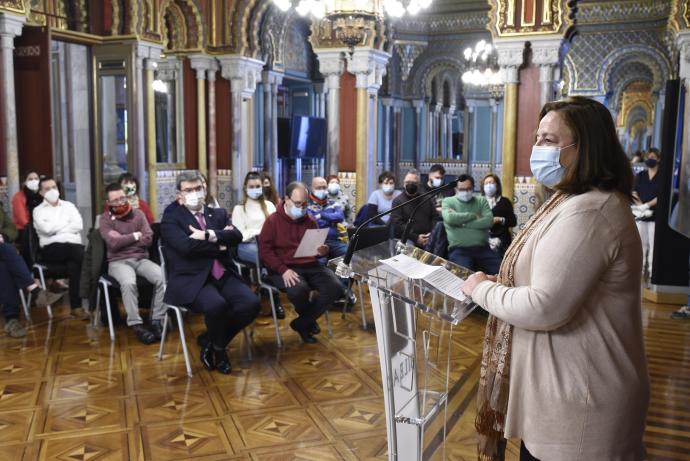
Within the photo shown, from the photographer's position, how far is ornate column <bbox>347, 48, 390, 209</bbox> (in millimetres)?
10992

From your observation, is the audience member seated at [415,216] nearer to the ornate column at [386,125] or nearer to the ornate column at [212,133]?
the ornate column at [212,133]

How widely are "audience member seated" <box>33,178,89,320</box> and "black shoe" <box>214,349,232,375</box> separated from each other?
1.94 m

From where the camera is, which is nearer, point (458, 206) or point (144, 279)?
point (144, 279)

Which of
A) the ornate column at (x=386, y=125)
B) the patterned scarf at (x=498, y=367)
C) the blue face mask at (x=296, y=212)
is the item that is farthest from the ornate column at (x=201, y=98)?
the patterned scarf at (x=498, y=367)

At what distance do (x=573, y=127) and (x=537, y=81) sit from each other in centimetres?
797

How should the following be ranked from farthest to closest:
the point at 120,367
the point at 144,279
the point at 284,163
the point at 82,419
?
1. the point at 284,163
2. the point at 144,279
3. the point at 120,367
4. the point at 82,419

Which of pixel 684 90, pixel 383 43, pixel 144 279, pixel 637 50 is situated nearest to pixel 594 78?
pixel 637 50

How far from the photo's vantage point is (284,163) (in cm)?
1590

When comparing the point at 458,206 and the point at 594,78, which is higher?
the point at 594,78

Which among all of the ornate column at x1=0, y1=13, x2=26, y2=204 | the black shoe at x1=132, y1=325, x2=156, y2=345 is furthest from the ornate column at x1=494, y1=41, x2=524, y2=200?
the ornate column at x1=0, y1=13, x2=26, y2=204

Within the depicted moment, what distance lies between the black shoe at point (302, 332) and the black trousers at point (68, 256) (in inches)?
80.6

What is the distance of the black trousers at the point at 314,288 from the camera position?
5230 millimetres

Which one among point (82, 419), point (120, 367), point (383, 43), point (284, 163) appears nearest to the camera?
point (82, 419)

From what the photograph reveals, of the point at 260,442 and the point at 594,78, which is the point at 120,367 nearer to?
the point at 260,442
